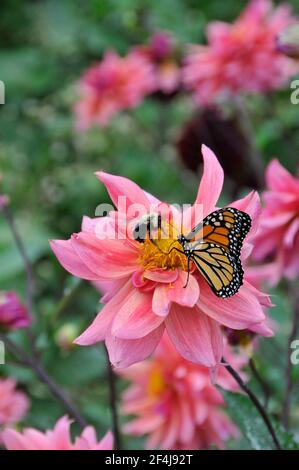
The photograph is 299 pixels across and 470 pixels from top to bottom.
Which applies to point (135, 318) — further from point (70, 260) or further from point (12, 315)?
point (12, 315)

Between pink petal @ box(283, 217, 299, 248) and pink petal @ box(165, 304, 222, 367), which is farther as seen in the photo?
pink petal @ box(283, 217, 299, 248)

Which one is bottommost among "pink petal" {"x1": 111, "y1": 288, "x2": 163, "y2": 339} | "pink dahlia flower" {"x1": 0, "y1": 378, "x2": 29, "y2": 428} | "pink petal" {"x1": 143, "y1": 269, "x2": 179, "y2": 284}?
"pink dahlia flower" {"x1": 0, "y1": 378, "x2": 29, "y2": 428}

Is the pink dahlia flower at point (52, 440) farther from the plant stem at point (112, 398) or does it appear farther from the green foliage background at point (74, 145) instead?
the green foliage background at point (74, 145)

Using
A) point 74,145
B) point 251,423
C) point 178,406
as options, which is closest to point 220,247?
point 251,423

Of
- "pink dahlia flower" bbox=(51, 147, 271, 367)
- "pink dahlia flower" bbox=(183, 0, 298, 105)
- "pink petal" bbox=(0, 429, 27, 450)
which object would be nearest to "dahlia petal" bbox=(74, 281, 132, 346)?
"pink dahlia flower" bbox=(51, 147, 271, 367)

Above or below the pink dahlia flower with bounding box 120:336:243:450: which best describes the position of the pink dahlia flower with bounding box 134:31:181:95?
above

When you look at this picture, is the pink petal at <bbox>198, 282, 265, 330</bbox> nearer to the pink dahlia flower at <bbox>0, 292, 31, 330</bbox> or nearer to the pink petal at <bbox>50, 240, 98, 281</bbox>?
the pink petal at <bbox>50, 240, 98, 281</bbox>

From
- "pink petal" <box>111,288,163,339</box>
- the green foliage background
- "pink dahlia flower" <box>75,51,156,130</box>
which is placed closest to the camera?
"pink petal" <box>111,288,163,339</box>
